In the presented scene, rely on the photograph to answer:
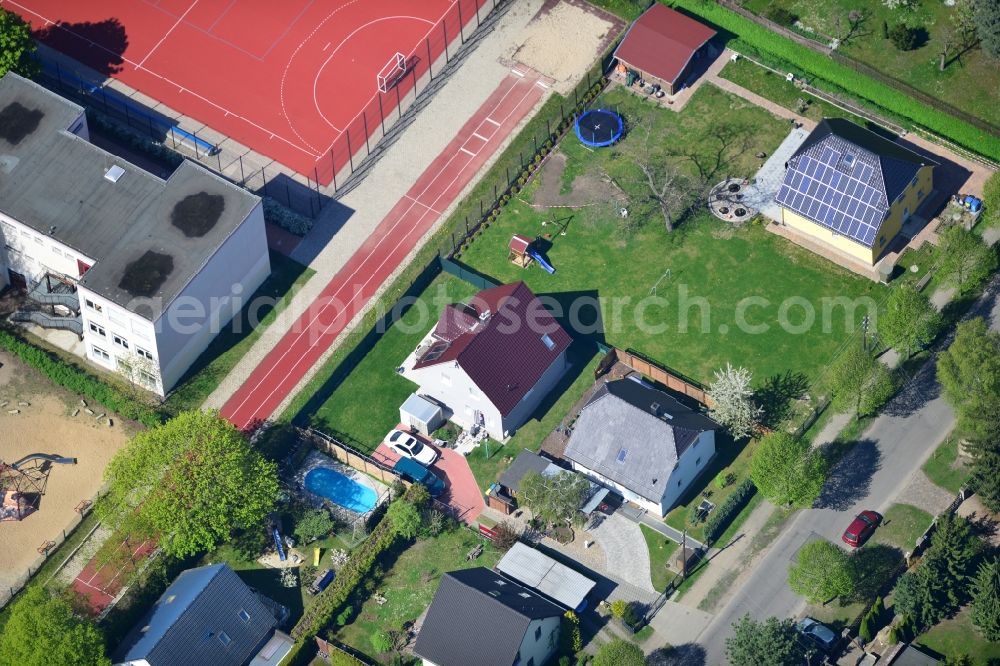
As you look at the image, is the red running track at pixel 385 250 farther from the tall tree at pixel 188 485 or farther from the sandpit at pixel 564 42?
the tall tree at pixel 188 485

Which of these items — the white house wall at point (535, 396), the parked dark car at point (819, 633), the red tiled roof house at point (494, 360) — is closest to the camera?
the parked dark car at point (819, 633)

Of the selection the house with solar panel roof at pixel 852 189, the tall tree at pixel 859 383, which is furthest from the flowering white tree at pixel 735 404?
the house with solar panel roof at pixel 852 189

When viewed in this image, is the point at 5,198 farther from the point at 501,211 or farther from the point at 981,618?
the point at 981,618

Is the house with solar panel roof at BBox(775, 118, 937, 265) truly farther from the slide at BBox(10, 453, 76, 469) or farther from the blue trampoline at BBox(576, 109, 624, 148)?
the slide at BBox(10, 453, 76, 469)

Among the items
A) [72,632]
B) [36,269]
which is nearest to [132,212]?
[36,269]

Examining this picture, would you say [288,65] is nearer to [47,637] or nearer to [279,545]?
[279,545]

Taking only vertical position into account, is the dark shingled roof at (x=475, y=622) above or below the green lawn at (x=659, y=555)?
below

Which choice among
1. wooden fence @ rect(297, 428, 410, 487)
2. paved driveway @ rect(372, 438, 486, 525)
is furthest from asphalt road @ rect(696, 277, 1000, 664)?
wooden fence @ rect(297, 428, 410, 487)
